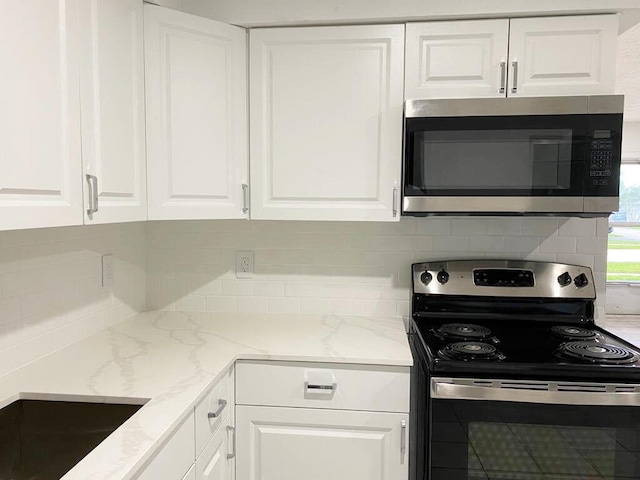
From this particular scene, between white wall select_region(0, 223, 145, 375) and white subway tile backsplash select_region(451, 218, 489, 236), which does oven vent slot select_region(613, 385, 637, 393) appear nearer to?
white subway tile backsplash select_region(451, 218, 489, 236)

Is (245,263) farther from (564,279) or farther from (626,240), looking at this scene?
(626,240)

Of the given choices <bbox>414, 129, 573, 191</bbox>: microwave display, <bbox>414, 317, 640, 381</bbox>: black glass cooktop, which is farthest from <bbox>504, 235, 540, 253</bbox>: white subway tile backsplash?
<bbox>414, 129, 573, 191</bbox>: microwave display

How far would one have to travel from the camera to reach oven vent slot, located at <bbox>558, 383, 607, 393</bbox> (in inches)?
58.5

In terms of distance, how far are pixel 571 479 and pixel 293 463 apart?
894 mm

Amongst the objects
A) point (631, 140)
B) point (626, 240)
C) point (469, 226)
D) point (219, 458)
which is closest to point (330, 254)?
point (469, 226)

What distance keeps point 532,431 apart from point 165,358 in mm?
1184

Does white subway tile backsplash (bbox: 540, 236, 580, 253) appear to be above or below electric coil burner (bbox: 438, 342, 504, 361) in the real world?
above

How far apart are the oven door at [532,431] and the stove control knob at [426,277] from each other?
62cm

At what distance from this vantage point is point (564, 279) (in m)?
2.05

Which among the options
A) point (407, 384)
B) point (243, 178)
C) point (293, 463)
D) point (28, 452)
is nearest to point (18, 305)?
point (28, 452)

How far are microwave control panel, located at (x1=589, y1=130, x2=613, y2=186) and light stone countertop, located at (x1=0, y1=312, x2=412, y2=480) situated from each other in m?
0.89

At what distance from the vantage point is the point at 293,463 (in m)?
1.69

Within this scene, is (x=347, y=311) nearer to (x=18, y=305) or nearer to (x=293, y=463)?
(x=293, y=463)

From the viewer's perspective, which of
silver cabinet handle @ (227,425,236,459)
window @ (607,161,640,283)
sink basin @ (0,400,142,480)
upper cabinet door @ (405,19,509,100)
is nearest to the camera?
sink basin @ (0,400,142,480)
